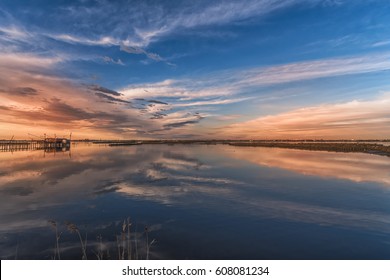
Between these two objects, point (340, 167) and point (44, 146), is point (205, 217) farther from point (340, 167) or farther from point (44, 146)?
point (44, 146)

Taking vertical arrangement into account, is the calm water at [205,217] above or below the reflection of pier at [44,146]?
below

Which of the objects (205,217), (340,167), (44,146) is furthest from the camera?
(44,146)

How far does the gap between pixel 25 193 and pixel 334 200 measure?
75.3 feet

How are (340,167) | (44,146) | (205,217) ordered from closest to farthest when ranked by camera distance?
(205,217), (340,167), (44,146)

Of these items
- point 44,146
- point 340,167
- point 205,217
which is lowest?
point 205,217

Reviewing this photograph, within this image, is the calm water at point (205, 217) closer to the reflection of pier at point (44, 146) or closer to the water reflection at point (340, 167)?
the water reflection at point (340, 167)

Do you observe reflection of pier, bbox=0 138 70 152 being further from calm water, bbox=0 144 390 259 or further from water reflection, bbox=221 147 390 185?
calm water, bbox=0 144 390 259

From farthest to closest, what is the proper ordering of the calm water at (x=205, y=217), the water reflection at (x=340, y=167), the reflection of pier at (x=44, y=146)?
the reflection of pier at (x=44, y=146) < the water reflection at (x=340, y=167) < the calm water at (x=205, y=217)

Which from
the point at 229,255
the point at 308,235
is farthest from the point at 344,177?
the point at 229,255

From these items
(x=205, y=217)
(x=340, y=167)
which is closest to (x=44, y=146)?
(x=340, y=167)

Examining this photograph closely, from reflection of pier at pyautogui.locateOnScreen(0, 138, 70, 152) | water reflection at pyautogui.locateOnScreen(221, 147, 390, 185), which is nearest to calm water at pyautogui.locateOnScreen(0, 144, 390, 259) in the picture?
water reflection at pyautogui.locateOnScreen(221, 147, 390, 185)

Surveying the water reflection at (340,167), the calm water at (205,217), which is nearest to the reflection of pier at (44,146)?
the water reflection at (340,167)

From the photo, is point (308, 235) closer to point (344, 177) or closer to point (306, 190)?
point (306, 190)

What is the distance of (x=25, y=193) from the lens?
21141mm
